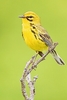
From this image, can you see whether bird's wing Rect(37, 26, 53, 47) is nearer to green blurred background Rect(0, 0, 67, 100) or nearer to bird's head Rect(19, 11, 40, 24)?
bird's head Rect(19, 11, 40, 24)

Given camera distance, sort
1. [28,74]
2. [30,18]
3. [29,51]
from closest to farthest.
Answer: [28,74], [30,18], [29,51]

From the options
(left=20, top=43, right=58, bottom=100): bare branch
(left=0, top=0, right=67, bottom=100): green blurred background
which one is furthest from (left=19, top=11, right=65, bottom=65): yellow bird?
(left=0, top=0, right=67, bottom=100): green blurred background

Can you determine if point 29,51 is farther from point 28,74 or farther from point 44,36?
point 28,74

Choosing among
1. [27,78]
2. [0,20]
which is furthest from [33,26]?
[0,20]

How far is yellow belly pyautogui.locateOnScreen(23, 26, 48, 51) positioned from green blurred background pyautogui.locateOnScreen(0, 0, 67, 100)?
203cm

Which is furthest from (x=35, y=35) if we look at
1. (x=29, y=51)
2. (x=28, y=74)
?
(x=29, y=51)

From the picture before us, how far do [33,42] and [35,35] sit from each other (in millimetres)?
77

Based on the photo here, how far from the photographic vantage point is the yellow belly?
3.63 m

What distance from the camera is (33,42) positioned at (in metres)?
3.65

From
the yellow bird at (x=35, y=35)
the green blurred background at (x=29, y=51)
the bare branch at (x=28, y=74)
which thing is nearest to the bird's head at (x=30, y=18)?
the yellow bird at (x=35, y=35)

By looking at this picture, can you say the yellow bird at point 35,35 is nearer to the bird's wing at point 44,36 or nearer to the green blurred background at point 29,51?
the bird's wing at point 44,36

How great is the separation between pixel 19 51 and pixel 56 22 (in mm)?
766

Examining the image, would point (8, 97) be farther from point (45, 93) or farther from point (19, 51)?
point (19, 51)

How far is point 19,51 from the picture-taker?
251 inches
